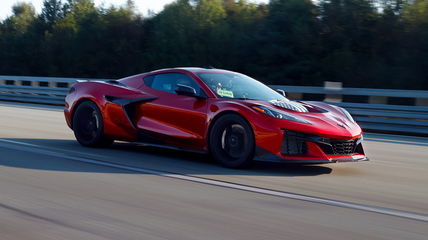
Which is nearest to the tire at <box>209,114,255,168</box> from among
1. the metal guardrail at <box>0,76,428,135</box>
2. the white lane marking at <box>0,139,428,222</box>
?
the white lane marking at <box>0,139,428,222</box>

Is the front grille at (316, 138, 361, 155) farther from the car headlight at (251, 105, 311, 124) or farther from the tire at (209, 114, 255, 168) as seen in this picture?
the tire at (209, 114, 255, 168)

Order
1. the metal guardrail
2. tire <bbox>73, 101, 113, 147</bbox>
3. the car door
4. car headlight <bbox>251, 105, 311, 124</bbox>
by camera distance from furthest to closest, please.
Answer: the metal guardrail < tire <bbox>73, 101, 113, 147</bbox> < the car door < car headlight <bbox>251, 105, 311, 124</bbox>

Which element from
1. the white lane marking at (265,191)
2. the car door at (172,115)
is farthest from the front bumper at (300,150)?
the car door at (172,115)

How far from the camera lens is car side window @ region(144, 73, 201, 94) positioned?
295 inches

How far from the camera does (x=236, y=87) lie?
7438 millimetres

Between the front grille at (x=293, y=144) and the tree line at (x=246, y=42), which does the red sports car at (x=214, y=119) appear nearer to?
A: the front grille at (x=293, y=144)

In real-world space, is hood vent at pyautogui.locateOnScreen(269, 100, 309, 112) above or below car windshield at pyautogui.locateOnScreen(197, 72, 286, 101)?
below

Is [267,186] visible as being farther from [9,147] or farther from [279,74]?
[279,74]

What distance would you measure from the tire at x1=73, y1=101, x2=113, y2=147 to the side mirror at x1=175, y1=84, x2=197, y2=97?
58.4 inches

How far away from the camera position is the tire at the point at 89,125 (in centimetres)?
816

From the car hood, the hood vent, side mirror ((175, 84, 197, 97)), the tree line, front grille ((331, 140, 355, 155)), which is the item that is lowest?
front grille ((331, 140, 355, 155))

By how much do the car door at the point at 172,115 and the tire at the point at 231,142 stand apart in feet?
0.72

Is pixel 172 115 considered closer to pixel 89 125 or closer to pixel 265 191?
pixel 89 125

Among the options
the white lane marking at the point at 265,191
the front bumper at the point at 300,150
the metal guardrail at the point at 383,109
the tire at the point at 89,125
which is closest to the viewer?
the white lane marking at the point at 265,191
